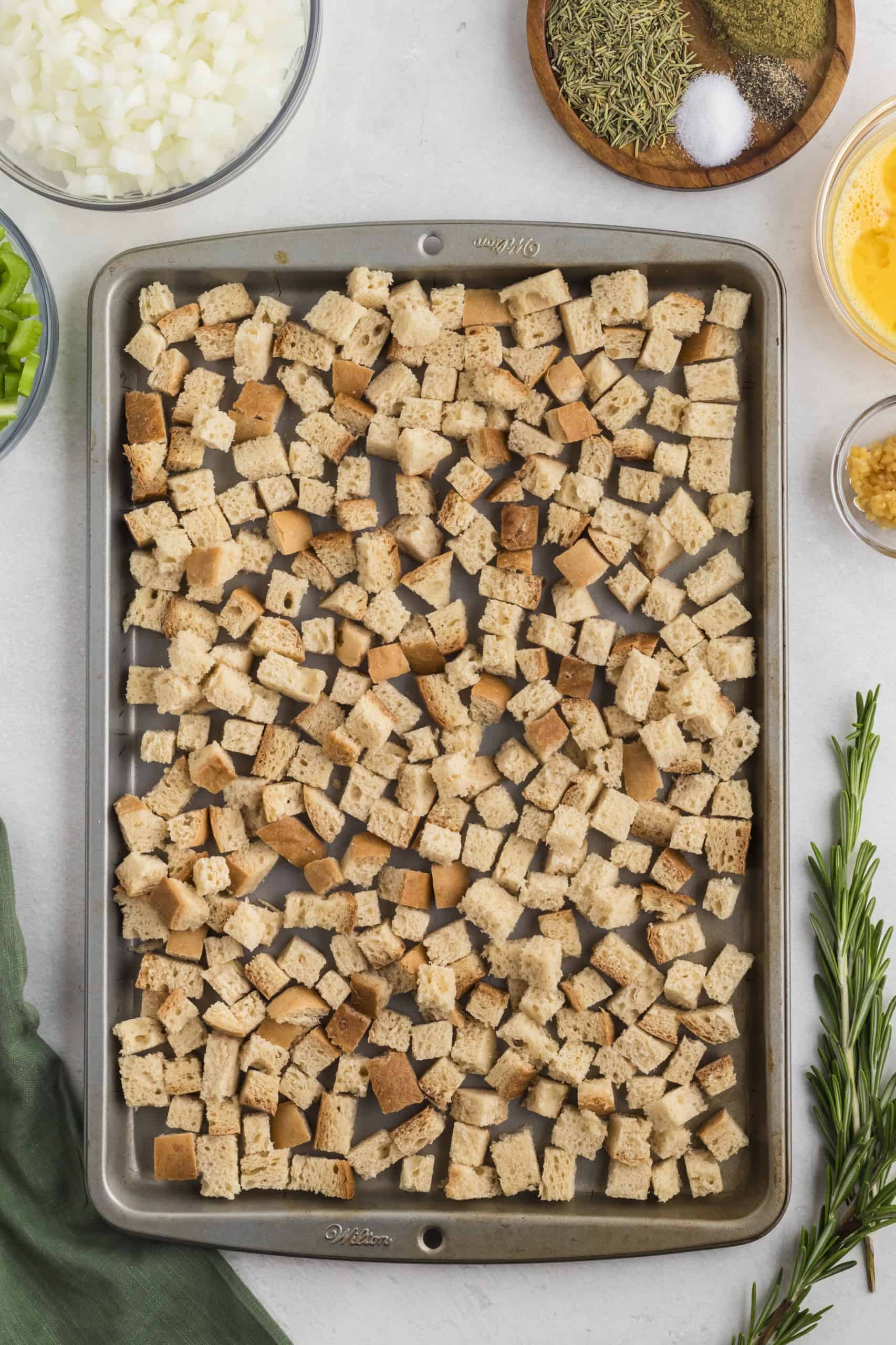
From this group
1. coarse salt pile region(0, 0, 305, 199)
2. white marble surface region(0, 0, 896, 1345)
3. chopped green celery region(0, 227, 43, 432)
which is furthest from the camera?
white marble surface region(0, 0, 896, 1345)

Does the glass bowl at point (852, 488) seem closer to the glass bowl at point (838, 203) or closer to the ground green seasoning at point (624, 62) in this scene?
the glass bowl at point (838, 203)

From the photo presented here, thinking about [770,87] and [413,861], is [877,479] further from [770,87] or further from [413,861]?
[413,861]

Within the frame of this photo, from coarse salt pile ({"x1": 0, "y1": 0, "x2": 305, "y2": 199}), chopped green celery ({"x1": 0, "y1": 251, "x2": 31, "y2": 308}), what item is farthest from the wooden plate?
chopped green celery ({"x1": 0, "y1": 251, "x2": 31, "y2": 308})

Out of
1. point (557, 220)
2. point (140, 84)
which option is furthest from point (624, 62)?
point (140, 84)

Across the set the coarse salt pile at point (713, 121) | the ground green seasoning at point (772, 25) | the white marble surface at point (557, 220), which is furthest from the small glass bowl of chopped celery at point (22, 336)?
the ground green seasoning at point (772, 25)

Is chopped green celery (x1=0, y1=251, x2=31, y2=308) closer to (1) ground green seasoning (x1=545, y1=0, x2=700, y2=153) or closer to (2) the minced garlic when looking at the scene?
(1) ground green seasoning (x1=545, y1=0, x2=700, y2=153)

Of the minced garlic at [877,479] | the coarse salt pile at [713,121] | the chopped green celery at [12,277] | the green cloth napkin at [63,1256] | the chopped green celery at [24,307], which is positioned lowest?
the green cloth napkin at [63,1256]
